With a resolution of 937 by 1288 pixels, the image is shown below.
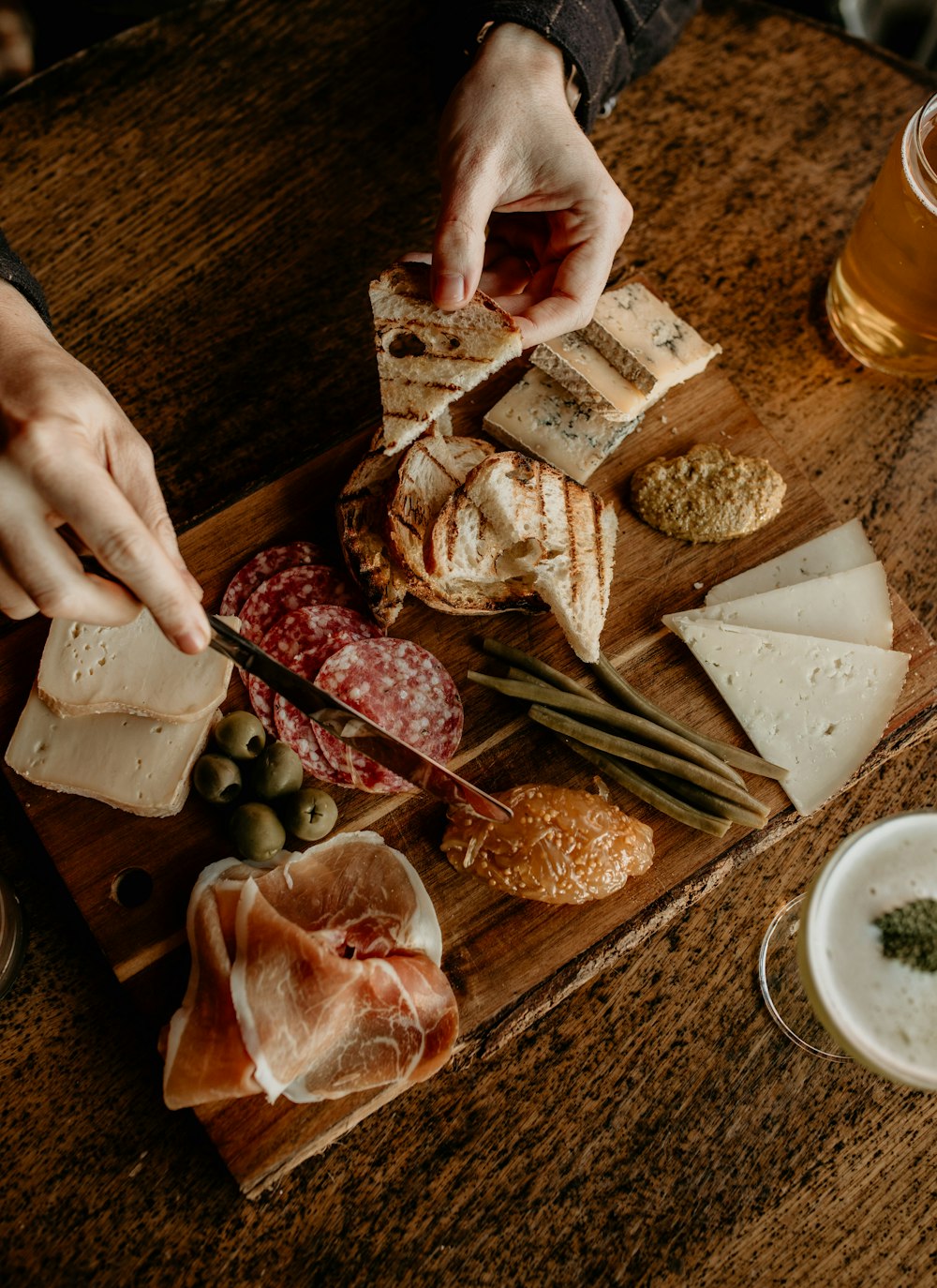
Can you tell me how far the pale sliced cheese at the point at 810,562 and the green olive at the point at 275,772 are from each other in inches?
37.6

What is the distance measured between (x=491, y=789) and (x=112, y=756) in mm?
754

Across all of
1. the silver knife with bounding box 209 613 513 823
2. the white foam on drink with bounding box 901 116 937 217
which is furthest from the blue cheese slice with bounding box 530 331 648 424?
the silver knife with bounding box 209 613 513 823

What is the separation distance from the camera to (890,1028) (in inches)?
60.7

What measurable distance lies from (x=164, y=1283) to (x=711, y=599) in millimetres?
1679

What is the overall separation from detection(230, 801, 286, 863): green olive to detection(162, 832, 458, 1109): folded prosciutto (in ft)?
0.19

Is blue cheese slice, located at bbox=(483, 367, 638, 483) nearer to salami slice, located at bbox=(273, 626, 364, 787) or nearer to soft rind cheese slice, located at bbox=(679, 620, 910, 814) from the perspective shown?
soft rind cheese slice, located at bbox=(679, 620, 910, 814)

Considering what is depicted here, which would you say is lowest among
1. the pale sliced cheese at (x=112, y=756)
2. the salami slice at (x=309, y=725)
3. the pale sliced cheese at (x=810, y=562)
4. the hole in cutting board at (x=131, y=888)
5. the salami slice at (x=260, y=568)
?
the pale sliced cheese at (x=810, y=562)

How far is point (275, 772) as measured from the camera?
182 cm

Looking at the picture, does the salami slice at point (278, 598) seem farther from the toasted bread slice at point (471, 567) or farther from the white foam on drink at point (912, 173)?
the white foam on drink at point (912, 173)

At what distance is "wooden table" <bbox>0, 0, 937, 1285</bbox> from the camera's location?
1.78 metres

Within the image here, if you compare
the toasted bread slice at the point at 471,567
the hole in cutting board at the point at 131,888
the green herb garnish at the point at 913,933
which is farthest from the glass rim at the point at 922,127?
the hole in cutting board at the point at 131,888

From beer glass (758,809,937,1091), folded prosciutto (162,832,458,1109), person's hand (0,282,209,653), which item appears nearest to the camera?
person's hand (0,282,209,653)

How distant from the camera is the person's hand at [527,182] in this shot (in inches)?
71.5

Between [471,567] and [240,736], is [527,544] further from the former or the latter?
[240,736]
